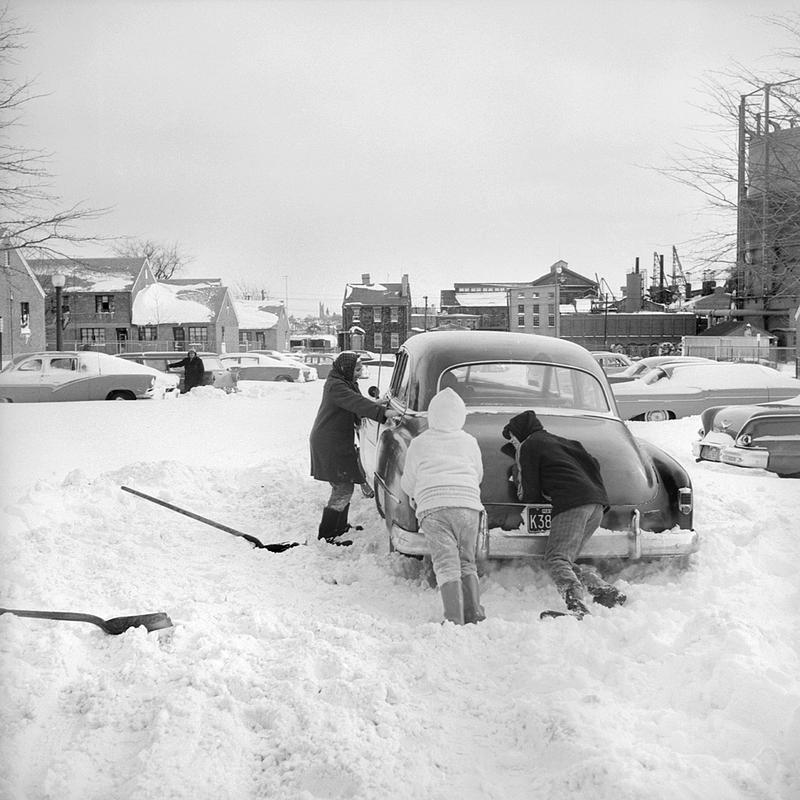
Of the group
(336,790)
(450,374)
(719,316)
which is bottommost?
(336,790)

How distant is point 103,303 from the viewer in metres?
47.9

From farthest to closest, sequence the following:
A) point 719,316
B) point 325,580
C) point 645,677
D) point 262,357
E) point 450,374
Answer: point 719,316
point 262,357
point 450,374
point 325,580
point 645,677

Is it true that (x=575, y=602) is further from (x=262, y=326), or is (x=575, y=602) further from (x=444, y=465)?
(x=262, y=326)

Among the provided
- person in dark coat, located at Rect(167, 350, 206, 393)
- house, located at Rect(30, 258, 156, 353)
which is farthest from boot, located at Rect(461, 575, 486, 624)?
house, located at Rect(30, 258, 156, 353)

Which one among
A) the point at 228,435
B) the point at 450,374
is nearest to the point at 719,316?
the point at 228,435

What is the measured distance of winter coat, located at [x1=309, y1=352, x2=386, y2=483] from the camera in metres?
5.95

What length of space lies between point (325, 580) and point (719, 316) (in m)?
48.9

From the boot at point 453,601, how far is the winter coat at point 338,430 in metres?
2.00

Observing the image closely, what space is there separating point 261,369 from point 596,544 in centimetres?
2251

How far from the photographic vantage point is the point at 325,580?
4.90m

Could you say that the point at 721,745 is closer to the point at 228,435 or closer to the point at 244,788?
the point at 244,788

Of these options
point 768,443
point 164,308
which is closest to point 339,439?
point 768,443

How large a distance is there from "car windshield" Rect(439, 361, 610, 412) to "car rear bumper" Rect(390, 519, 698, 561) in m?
1.34

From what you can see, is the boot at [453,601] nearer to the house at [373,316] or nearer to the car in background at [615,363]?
the car in background at [615,363]
